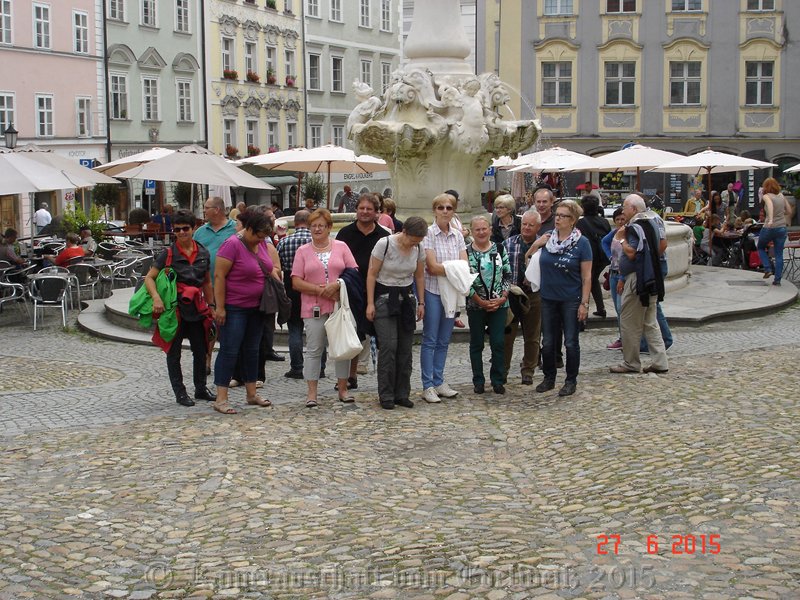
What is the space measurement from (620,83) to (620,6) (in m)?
2.96

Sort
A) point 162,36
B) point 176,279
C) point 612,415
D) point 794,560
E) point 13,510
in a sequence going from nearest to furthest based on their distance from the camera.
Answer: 1. point 794,560
2. point 13,510
3. point 612,415
4. point 176,279
5. point 162,36

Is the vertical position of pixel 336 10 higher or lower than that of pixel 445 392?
higher

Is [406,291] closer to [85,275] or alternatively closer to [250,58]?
[85,275]

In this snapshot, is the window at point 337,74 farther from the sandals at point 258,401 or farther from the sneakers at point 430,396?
the sandals at point 258,401

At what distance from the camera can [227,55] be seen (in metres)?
55.3

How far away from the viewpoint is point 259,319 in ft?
33.5

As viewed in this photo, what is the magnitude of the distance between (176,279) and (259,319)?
2.58 ft

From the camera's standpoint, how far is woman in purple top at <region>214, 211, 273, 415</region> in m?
9.95

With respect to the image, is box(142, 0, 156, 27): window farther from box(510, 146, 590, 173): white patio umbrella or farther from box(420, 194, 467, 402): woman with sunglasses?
box(420, 194, 467, 402): woman with sunglasses

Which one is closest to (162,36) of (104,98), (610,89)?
(104,98)

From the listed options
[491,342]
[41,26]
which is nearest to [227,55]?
[41,26]

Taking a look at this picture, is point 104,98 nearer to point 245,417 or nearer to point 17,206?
point 17,206

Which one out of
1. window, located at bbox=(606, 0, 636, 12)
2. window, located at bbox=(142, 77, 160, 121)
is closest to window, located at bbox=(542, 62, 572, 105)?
window, located at bbox=(606, 0, 636, 12)

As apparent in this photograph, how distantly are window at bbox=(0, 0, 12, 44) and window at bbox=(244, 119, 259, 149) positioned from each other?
48.9ft
